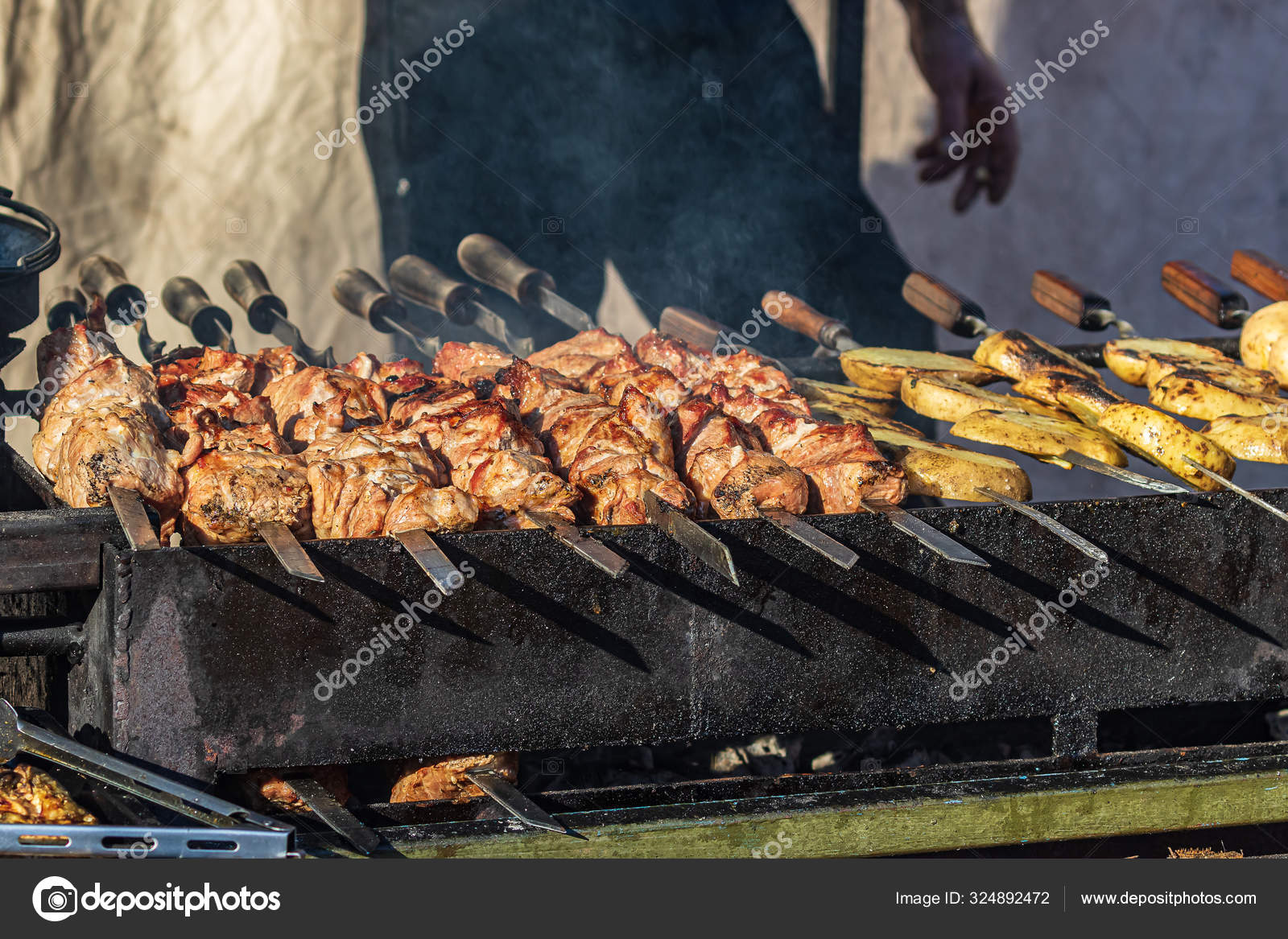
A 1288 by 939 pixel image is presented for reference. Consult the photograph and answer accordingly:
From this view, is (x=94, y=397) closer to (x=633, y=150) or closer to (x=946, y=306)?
(x=946, y=306)

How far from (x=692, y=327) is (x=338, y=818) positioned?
316 cm

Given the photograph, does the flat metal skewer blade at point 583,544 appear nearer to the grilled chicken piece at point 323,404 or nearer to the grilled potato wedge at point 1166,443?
the grilled chicken piece at point 323,404

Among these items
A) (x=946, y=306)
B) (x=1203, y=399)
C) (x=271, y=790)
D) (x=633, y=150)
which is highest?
(x=633, y=150)

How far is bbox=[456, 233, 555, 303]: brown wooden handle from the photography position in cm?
537

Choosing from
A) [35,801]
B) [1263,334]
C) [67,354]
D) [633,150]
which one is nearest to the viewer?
[35,801]

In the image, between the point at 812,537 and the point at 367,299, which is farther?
the point at 367,299

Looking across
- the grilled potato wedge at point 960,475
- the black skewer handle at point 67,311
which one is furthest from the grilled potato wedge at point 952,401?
the black skewer handle at point 67,311

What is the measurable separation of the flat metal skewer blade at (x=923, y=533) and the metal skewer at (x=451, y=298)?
269 cm

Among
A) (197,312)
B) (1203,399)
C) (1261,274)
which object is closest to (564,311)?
(197,312)

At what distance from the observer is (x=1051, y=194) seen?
7398 mm

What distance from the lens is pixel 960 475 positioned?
3.31 metres

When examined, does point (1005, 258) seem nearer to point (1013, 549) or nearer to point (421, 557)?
point (1013, 549)

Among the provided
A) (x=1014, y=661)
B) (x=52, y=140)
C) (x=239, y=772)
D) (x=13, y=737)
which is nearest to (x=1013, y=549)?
(x=1014, y=661)
